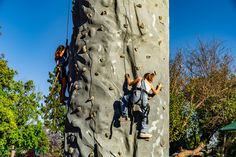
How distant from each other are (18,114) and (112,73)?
22528 millimetres

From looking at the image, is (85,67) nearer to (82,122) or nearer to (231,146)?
(82,122)

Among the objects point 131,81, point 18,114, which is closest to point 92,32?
point 131,81

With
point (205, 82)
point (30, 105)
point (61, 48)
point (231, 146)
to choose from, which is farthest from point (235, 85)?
point (61, 48)

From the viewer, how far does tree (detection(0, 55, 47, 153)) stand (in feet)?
70.4

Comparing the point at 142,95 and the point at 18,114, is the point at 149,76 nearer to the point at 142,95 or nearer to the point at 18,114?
the point at 142,95

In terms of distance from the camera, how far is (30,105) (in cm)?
2434

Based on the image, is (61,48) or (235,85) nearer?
(61,48)

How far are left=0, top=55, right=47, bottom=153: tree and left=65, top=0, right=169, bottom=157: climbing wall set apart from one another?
756 inches

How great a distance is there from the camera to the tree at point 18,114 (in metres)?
21.5

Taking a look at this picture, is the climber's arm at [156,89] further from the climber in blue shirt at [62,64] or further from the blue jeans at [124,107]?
the climber in blue shirt at [62,64]

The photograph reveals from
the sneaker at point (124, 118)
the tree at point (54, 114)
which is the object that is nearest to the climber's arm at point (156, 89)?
the sneaker at point (124, 118)

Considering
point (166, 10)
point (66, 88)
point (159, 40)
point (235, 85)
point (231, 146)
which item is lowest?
point (231, 146)

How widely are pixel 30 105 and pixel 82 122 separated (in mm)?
22397

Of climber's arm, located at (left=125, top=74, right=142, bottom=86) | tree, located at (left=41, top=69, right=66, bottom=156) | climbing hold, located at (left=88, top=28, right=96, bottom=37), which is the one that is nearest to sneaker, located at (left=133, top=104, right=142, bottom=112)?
climber's arm, located at (left=125, top=74, right=142, bottom=86)
